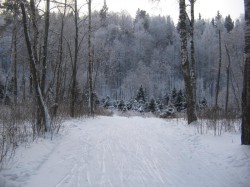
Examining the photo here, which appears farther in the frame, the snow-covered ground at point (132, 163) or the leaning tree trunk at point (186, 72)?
the leaning tree trunk at point (186, 72)

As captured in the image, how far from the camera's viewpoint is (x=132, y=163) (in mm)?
6520

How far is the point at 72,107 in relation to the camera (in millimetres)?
17781

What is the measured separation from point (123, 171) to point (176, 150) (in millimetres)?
2517

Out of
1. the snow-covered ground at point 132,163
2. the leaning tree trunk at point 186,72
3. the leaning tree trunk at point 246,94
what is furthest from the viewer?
the leaning tree trunk at point 186,72

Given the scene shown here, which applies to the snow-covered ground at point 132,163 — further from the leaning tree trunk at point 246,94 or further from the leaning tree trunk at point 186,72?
the leaning tree trunk at point 186,72

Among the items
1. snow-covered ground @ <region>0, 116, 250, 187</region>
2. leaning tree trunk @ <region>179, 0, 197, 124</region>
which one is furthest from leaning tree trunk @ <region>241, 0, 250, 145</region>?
leaning tree trunk @ <region>179, 0, 197, 124</region>

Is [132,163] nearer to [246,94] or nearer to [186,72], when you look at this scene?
[246,94]

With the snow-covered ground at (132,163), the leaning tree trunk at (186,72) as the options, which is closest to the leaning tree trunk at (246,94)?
the snow-covered ground at (132,163)

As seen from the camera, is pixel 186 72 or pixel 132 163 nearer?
pixel 132 163

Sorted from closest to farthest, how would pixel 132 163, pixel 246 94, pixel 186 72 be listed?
pixel 132 163, pixel 246 94, pixel 186 72

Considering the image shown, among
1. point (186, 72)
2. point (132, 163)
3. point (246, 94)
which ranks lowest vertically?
point (132, 163)

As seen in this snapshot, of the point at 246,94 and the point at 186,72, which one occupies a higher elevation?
the point at 186,72

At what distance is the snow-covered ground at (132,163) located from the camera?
207 inches

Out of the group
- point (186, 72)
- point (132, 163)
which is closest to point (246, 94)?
point (132, 163)
